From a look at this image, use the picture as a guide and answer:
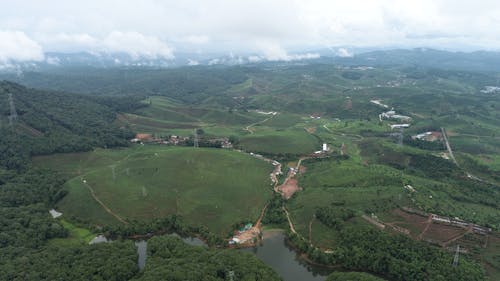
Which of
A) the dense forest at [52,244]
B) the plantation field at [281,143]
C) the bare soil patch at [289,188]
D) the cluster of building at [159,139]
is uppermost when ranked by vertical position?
the dense forest at [52,244]

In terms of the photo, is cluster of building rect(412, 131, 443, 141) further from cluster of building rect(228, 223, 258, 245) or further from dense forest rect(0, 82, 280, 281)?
dense forest rect(0, 82, 280, 281)

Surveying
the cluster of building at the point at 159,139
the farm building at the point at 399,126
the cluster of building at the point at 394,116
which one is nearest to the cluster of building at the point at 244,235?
the cluster of building at the point at 159,139

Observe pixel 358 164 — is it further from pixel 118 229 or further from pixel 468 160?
pixel 118 229

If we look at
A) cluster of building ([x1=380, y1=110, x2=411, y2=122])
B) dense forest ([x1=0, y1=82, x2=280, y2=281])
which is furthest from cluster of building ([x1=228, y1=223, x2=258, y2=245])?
cluster of building ([x1=380, y1=110, x2=411, y2=122])

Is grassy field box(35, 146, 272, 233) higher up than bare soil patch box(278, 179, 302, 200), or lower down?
higher up

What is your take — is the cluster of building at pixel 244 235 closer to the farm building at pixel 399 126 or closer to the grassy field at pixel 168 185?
the grassy field at pixel 168 185

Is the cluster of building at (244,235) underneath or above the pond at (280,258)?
above

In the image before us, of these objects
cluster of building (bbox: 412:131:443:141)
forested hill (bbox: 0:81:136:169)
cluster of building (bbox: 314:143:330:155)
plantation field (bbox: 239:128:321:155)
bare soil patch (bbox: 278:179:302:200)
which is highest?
forested hill (bbox: 0:81:136:169)
